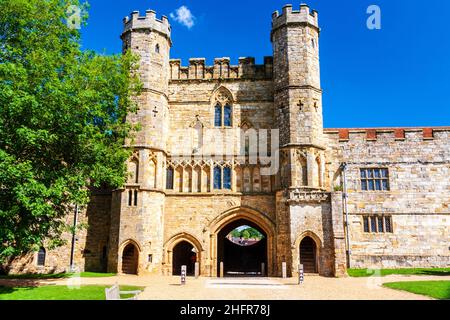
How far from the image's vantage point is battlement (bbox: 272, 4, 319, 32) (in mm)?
21766

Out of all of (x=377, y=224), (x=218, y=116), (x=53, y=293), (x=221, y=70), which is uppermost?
(x=221, y=70)

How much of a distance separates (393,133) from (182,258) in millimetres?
15040

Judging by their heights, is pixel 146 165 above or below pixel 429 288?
above

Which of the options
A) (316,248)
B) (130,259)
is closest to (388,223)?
(316,248)

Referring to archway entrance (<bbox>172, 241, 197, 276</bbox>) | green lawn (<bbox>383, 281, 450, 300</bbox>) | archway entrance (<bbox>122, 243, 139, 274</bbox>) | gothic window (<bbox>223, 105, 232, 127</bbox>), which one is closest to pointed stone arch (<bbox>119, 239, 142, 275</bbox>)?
archway entrance (<bbox>122, 243, 139, 274</bbox>)

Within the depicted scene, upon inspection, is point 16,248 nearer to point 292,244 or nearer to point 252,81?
point 292,244

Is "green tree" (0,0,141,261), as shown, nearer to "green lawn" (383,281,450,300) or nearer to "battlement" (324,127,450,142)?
"green lawn" (383,281,450,300)

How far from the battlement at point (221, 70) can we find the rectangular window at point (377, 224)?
10.2 meters

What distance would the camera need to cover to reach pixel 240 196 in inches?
834

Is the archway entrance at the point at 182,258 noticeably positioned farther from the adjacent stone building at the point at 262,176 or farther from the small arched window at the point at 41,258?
the small arched window at the point at 41,258

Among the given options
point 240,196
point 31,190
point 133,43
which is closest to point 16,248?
point 31,190

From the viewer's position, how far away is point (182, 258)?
23.8 m

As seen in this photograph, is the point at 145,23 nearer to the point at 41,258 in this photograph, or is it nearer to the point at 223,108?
the point at 223,108
